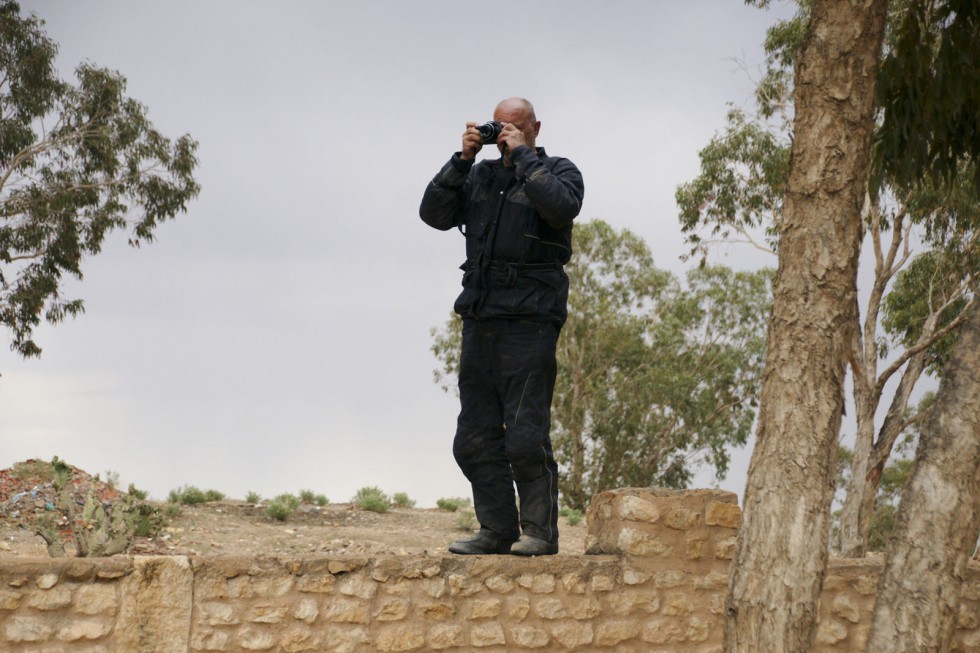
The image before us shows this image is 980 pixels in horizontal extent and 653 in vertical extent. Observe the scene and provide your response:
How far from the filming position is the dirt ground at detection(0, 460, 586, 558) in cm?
1044

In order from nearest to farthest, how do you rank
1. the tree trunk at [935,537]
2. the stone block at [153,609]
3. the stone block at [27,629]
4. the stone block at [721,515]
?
1. the tree trunk at [935,537]
2. the stone block at [27,629]
3. the stone block at [153,609]
4. the stone block at [721,515]

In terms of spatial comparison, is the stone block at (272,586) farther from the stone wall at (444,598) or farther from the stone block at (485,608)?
the stone block at (485,608)

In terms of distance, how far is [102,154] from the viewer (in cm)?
1909

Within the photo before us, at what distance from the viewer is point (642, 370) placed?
21.8 m

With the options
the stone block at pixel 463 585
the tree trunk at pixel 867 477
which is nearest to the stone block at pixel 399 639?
the stone block at pixel 463 585

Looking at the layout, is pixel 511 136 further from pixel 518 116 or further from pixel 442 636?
pixel 442 636

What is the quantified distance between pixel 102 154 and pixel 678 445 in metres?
13.0

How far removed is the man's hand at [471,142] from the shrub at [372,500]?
897 centimetres

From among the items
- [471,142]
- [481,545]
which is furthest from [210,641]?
[471,142]

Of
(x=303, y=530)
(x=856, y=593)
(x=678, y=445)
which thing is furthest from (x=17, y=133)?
(x=856, y=593)

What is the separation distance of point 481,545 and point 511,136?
6.72 ft

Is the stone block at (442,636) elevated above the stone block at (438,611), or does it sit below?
below

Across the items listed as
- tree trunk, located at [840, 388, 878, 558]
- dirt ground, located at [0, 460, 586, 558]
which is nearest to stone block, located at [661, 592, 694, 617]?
dirt ground, located at [0, 460, 586, 558]

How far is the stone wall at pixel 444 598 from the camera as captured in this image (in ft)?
15.0
